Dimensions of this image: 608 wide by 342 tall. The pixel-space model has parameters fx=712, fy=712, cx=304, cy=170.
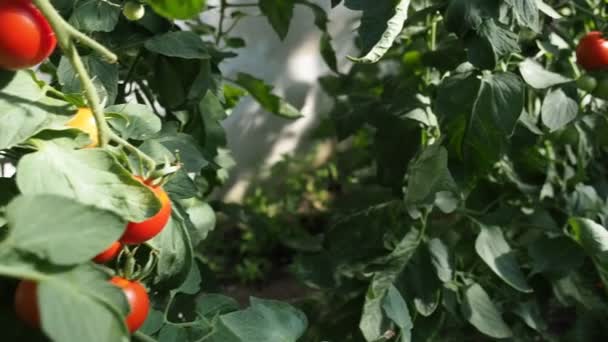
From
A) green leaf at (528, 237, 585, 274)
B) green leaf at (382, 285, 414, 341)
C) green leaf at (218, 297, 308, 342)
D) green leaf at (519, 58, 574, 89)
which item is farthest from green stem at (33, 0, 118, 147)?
green leaf at (528, 237, 585, 274)

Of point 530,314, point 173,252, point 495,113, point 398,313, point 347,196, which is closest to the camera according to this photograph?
point 173,252

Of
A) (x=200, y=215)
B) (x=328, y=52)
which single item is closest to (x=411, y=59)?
(x=328, y=52)

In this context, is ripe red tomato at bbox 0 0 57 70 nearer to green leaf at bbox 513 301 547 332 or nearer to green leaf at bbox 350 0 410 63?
green leaf at bbox 350 0 410 63

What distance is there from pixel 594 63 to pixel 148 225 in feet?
2.08

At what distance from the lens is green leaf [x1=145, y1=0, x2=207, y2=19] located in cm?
43

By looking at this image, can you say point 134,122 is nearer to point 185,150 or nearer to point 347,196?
point 185,150

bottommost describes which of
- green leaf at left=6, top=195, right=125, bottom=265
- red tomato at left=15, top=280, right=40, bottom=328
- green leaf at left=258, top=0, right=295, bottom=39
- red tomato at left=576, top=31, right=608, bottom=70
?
red tomato at left=576, top=31, right=608, bottom=70

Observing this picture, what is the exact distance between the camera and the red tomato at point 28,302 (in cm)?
40

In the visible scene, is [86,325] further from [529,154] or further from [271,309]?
[529,154]

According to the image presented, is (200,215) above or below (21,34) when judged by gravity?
below

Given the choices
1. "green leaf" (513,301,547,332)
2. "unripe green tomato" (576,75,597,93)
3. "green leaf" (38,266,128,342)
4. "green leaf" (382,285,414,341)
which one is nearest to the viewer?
"green leaf" (38,266,128,342)

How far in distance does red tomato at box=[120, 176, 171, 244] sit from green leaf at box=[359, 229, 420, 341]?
1.41ft

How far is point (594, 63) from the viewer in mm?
873

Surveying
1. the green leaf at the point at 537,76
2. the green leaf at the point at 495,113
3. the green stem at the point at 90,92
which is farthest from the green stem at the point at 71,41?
the green leaf at the point at 537,76
